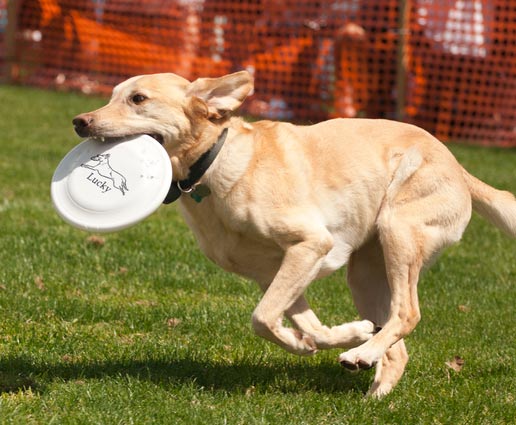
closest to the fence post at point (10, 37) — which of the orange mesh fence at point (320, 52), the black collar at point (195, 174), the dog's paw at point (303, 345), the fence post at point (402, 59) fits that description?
the orange mesh fence at point (320, 52)

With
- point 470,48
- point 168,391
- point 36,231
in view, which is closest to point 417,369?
point 168,391

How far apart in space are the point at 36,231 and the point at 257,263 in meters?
3.20

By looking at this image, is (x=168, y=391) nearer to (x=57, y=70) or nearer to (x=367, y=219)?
(x=367, y=219)

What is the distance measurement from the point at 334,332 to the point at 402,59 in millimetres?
9573

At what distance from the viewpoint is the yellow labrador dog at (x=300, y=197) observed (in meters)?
4.82

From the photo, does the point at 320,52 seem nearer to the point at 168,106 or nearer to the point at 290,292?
the point at 168,106

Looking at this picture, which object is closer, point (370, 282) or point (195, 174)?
point (195, 174)

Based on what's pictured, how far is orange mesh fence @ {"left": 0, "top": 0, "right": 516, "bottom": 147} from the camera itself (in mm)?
13953

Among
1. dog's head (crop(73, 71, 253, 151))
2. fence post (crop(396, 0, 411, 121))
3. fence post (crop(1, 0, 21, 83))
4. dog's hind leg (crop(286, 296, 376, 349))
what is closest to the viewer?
dog's head (crop(73, 71, 253, 151))

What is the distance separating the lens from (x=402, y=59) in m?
13.9

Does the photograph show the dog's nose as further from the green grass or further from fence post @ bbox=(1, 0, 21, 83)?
fence post @ bbox=(1, 0, 21, 83)

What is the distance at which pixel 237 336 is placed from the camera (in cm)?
567

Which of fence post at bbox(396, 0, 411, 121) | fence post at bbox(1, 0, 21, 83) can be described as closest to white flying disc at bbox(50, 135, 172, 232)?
fence post at bbox(396, 0, 411, 121)

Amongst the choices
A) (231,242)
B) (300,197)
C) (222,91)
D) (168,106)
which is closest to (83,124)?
(168,106)
